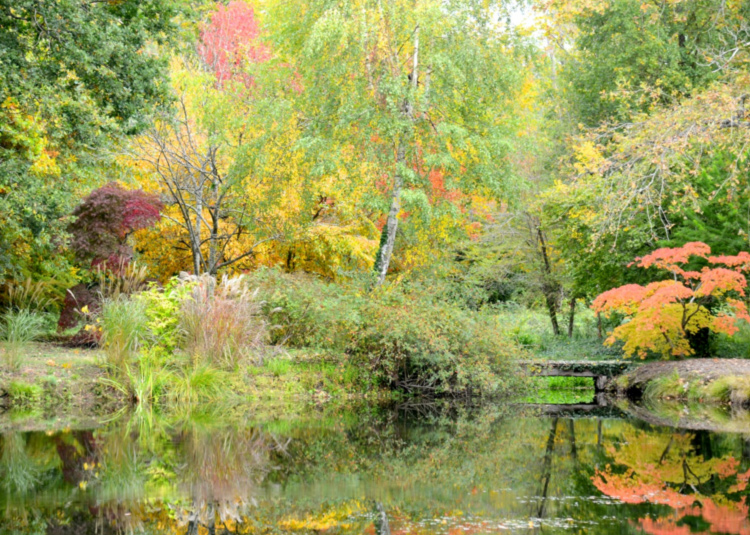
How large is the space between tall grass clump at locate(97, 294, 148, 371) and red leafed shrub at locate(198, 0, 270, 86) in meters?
10.6

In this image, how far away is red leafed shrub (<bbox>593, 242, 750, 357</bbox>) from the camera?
14.0 meters

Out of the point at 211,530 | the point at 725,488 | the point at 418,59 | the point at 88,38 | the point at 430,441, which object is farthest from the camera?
the point at 418,59

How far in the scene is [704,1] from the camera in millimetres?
19562

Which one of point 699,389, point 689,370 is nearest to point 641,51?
point 689,370

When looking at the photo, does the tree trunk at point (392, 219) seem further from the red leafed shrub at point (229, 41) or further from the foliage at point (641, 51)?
the red leafed shrub at point (229, 41)

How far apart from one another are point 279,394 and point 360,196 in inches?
214

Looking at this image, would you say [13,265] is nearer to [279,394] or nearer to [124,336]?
[124,336]

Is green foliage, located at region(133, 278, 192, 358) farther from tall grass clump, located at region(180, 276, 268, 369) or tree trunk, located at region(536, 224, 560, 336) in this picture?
tree trunk, located at region(536, 224, 560, 336)

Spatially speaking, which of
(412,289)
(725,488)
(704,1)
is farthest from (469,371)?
(704,1)

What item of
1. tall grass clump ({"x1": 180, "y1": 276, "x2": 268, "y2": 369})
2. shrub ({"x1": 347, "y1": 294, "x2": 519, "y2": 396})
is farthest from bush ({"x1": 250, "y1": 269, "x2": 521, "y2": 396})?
tall grass clump ({"x1": 180, "y1": 276, "x2": 268, "y2": 369})

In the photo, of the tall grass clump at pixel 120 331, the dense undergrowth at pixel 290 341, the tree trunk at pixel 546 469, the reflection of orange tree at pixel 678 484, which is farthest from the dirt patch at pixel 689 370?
the tall grass clump at pixel 120 331

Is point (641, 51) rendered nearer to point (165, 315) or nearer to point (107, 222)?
point (107, 222)

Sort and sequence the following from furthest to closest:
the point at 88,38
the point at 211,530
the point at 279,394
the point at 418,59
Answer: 1. the point at 418,59
2. the point at 279,394
3. the point at 88,38
4. the point at 211,530

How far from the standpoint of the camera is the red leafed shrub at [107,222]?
577 inches
